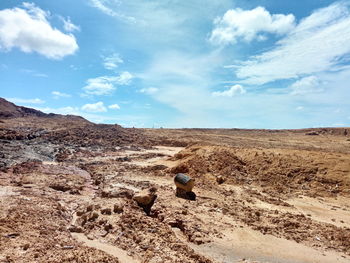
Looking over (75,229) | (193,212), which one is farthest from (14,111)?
(75,229)

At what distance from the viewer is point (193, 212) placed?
10.2m

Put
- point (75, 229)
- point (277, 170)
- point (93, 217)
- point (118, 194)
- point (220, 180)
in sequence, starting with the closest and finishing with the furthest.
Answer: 1. point (75, 229)
2. point (93, 217)
3. point (118, 194)
4. point (220, 180)
5. point (277, 170)

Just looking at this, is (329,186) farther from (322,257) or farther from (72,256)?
(72,256)

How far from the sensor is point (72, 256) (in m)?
5.97

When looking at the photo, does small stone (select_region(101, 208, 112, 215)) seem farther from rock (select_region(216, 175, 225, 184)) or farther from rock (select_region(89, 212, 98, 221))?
rock (select_region(216, 175, 225, 184))

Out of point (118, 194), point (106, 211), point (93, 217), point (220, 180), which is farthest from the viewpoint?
point (220, 180)

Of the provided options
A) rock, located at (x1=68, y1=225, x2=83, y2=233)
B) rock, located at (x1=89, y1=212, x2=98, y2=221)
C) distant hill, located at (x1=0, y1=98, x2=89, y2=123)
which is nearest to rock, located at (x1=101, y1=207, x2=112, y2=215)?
rock, located at (x1=89, y1=212, x2=98, y2=221)

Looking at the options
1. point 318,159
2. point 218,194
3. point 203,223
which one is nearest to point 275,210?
point 218,194

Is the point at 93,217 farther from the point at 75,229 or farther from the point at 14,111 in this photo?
the point at 14,111

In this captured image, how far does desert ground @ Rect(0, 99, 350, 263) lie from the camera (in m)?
6.91

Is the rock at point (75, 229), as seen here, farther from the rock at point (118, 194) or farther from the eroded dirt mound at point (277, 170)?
the eroded dirt mound at point (277, 170)

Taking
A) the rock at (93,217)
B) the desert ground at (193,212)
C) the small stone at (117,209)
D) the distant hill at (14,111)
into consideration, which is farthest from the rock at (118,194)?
the distant hill at (14,111)

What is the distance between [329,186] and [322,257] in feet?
24.3

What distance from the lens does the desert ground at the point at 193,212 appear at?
6.91m
